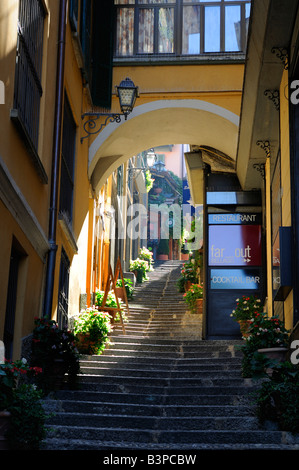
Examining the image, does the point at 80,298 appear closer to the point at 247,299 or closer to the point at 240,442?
the point at 247,299

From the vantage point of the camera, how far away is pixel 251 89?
8234 millimetres

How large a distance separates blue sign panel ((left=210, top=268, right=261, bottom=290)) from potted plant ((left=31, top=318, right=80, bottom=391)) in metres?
5.29

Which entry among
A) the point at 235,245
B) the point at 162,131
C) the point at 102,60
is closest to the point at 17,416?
the point at 235,245

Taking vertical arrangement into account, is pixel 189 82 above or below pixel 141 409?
above

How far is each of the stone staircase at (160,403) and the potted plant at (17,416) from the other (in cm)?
39

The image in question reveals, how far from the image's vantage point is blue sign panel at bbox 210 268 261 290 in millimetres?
12789

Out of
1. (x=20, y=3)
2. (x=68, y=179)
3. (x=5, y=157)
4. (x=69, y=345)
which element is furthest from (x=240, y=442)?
(x=68, y=179)

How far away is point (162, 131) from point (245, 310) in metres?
4.24

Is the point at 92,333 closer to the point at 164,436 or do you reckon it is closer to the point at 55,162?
the point at 55,162

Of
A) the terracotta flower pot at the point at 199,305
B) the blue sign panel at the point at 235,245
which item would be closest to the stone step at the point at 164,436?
the blue sign panel at the point at 235,245

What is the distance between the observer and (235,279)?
1285 centimetres

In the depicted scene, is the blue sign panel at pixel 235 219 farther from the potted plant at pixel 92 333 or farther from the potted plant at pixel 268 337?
the potted plant at pixel 268 337

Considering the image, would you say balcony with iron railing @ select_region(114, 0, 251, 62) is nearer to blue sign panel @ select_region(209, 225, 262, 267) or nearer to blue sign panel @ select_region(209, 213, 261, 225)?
blue sign panel @ select_region(209, 213, 261, 225)

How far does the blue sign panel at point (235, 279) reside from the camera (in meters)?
12.8
